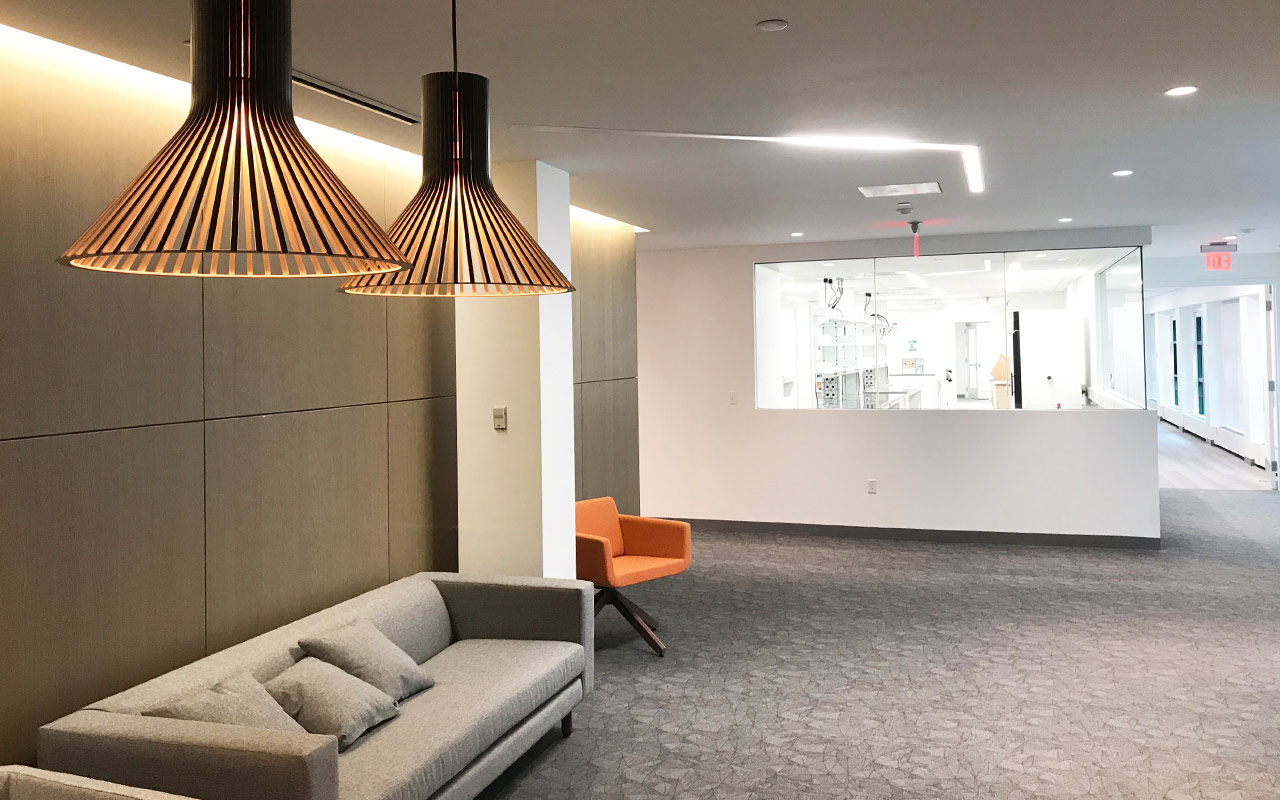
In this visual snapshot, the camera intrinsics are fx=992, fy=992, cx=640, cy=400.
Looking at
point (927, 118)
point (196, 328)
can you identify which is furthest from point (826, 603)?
point (196, 328)

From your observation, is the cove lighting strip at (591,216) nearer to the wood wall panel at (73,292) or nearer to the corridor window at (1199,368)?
the wood wall panel at (73,292)

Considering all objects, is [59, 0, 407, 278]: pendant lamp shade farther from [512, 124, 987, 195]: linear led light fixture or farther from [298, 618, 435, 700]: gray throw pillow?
[512, 124, 987, 195]: linear led light fixture

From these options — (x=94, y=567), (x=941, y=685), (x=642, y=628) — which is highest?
(x=94, y=567)

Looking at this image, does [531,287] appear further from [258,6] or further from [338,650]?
[338,650]

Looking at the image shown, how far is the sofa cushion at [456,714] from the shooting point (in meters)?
3.05

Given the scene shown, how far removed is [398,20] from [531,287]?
1.61m

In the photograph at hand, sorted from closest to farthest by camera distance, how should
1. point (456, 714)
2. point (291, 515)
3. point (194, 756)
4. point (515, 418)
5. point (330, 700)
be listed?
point (194, 756) → point (330, 700) → point (456, 714) → point (291, 515) → point (515, 418)

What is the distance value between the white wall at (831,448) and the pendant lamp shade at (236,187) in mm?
8179

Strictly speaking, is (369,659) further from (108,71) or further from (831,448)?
(831,448)

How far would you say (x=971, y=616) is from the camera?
6.29 m

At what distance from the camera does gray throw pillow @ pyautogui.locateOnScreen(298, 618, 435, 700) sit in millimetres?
3664

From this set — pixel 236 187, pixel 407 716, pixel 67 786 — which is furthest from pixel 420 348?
pixel 236 187

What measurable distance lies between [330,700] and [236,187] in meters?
2.51

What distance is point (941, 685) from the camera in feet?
16.3
